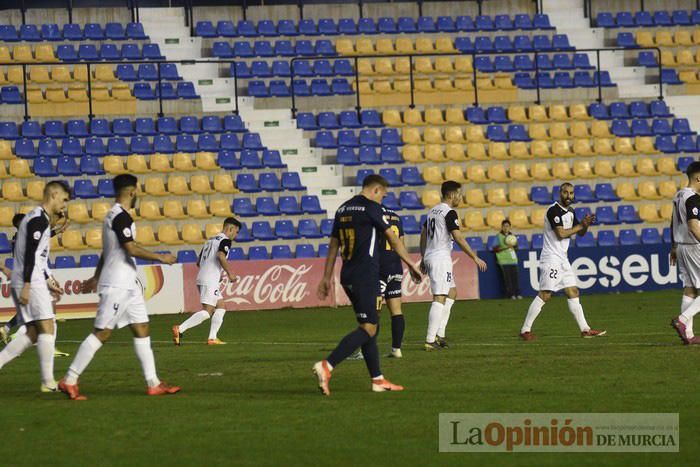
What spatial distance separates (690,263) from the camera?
52.0 ft

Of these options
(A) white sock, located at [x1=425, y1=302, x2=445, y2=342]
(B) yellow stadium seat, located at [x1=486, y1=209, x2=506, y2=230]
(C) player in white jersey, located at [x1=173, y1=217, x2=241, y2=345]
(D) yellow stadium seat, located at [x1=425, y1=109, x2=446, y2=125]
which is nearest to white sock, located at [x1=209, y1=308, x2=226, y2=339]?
(C) player in white jersey, located at [x1=173, y1=217, x2=241, y2=345]

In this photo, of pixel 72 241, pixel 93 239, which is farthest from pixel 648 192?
pixel 72 241

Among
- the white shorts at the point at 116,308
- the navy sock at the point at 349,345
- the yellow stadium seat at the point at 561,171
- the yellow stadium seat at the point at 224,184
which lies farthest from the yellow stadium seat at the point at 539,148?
the white shorts at the point at 116,308

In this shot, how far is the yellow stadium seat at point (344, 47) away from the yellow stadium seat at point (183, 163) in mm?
7396

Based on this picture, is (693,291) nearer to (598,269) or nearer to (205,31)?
(598,269)

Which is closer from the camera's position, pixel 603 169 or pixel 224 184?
pixel 224 184

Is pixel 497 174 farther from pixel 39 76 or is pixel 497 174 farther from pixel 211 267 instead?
pixel 211 267

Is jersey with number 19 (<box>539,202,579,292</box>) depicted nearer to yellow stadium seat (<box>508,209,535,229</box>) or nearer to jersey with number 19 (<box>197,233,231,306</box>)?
jersey with number 19 (<box>197,233,231,306</box>)

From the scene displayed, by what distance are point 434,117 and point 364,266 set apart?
24.2 m

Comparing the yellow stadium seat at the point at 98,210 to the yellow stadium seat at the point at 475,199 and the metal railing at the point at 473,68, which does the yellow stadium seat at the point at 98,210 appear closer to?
the metal railing at the point at 473,68

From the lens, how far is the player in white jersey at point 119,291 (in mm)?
11820

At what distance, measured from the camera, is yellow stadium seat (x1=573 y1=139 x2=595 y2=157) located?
3544 centimetres

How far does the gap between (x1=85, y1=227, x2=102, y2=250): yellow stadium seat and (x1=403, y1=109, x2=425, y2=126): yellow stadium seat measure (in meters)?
10.2

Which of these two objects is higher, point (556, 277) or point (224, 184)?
point (224, 184)
